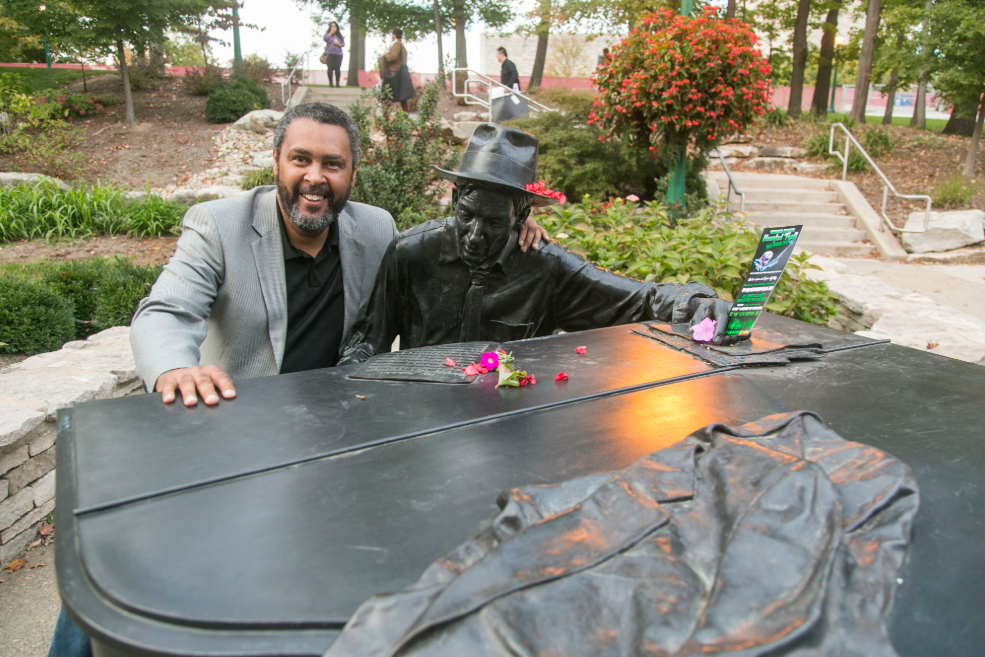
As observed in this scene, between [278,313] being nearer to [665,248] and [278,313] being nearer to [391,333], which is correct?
→ [391,333]

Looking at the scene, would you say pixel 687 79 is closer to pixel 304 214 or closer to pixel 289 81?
pixel 304 214

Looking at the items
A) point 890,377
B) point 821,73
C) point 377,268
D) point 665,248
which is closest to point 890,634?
point 890,377

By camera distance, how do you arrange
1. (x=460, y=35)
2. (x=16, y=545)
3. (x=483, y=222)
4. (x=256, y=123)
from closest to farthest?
(x=483, y=222)
(x=16, y=545)
(x=256, y=123)
(x=460, y=35)

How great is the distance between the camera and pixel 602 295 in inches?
116

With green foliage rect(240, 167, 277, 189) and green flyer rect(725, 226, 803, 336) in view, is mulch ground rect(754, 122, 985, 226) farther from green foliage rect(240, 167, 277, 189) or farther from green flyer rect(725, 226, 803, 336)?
green flyer rect(725, 226, 803, 336)

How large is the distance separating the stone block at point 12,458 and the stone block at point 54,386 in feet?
0.62

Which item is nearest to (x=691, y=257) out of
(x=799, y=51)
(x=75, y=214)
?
(x=75, y=214)

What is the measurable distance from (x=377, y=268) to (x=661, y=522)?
2268 millimetres

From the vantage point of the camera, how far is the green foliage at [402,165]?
6785 millimetres

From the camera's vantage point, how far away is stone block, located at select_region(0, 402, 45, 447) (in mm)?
2934

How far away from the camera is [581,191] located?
9352mm

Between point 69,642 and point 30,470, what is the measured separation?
5.30ft

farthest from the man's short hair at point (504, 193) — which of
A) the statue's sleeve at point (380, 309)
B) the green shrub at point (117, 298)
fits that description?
the green shrub at point (117, 298)

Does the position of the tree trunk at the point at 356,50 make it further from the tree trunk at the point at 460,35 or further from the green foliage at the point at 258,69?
the green foliage at the point at 258,69
